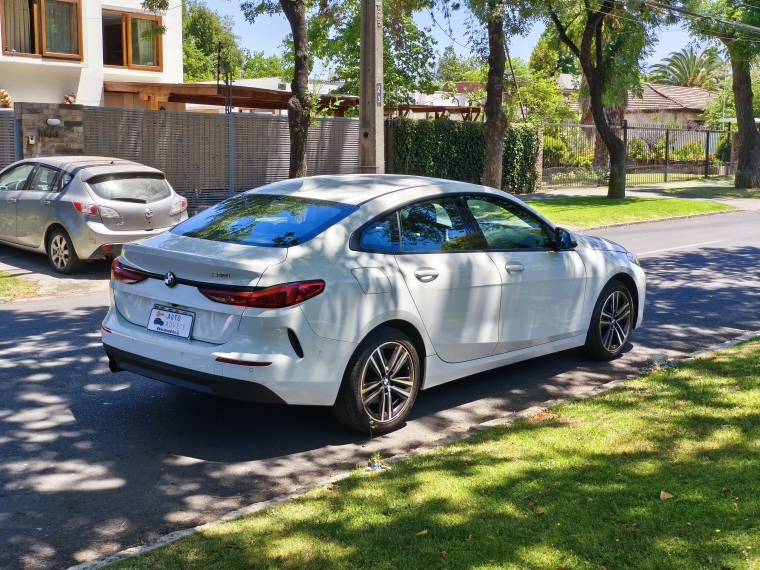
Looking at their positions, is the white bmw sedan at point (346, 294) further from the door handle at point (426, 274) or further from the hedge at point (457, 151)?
the hedge at point (457, 151)

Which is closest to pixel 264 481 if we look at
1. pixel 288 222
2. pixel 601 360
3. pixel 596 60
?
pixel 288 222

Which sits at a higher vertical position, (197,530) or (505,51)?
(505,51)

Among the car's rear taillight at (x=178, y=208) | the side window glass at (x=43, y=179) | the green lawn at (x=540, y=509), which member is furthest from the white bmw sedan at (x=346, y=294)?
the side window glass at (x=43, y=179)

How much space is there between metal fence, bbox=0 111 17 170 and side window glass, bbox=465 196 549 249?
12.3 m

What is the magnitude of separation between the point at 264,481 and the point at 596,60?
2450 centimetres

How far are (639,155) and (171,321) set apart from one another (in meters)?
37.3

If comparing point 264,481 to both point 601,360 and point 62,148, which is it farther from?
point 62,148

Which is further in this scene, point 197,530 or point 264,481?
point 264,481

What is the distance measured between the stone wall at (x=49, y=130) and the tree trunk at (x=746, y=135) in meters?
26.4

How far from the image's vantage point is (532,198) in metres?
27.1

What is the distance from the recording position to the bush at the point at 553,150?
106 ft

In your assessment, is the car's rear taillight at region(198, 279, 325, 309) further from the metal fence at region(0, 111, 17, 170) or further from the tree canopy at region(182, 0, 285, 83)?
the tree canopy at region(182, 0, 285, 83)

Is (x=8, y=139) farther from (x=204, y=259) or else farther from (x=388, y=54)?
(x=388, y=54)

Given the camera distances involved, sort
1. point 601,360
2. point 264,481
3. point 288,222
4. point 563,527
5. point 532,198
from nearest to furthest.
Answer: point 563,527 < point 264,481 < point 288,222 < point 601,360 < point 532,198
